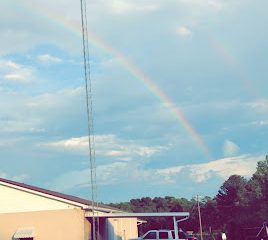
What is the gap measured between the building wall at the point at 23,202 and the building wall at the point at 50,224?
0.31 metres

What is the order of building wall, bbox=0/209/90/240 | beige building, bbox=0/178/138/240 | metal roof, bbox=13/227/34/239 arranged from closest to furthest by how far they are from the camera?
building wall, bbox=0/209/90/240, beige building, bbox=0/178/138/240, metal roof, bbox=13/227/34/239

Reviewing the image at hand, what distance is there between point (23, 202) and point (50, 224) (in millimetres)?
2322

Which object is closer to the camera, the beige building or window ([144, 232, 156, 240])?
window ([144, 232, 156, 240])

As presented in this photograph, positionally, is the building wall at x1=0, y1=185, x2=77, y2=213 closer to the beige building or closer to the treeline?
the beige building

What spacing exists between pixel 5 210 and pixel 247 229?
89.2ft

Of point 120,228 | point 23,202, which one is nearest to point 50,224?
point 23,202

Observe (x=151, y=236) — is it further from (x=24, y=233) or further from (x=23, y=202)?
(x=23, y=202)

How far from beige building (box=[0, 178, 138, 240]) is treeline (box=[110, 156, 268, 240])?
23.7 meters

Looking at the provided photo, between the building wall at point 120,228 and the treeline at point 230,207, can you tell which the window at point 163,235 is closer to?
the building wall at point 120,228

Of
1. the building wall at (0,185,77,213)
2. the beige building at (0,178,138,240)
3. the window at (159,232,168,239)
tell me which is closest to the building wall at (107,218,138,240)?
the beige building at (0,178,138,240)

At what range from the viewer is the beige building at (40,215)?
30.0 metres

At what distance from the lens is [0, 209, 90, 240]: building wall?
98.0 feet

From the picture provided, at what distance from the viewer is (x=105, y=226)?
35.2m

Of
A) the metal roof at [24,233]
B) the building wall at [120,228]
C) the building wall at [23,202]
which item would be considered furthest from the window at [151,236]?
the building wall at [120,228]
